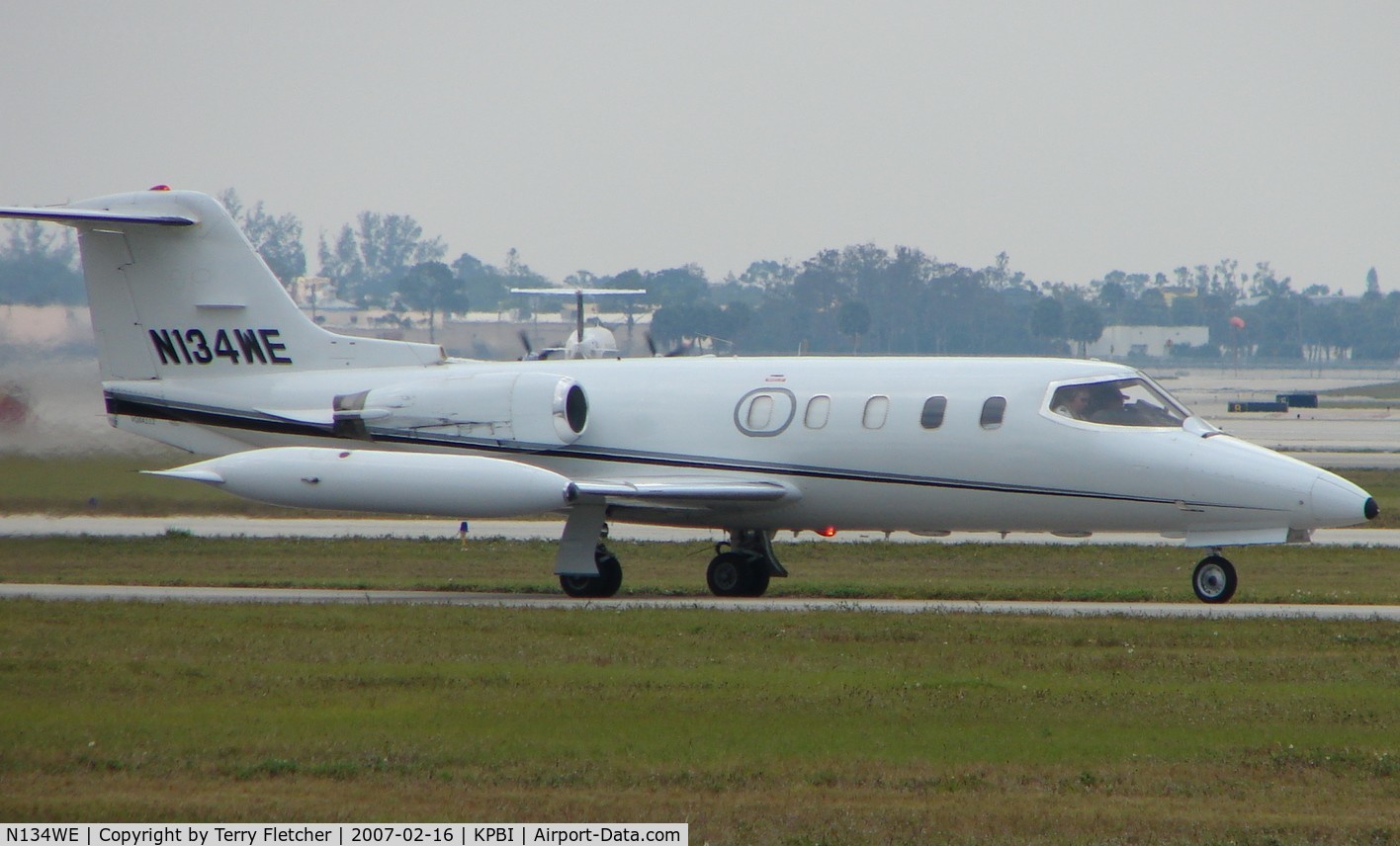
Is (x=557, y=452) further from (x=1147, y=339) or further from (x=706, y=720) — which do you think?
(x=1147, y=339)

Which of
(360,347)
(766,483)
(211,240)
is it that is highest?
(211,240)

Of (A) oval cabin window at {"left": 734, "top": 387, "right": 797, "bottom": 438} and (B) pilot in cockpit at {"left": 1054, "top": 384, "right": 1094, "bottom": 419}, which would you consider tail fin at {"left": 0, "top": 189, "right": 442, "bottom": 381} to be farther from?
(B) pilot in cockpit at {"left": 1054, "top": 384, "right": 1094, "bottom": 419}

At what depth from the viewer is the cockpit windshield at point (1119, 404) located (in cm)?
1952

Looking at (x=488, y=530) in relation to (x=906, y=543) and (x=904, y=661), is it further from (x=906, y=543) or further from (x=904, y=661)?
(x=904, y=661)

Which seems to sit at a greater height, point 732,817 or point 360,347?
point 360,347

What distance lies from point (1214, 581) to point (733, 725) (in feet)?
31.3

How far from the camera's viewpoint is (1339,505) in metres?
18.3

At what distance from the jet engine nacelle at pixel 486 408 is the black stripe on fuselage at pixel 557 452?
0.12m

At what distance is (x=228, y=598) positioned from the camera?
66.7ft

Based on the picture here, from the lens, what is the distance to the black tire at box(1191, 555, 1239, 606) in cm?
1916

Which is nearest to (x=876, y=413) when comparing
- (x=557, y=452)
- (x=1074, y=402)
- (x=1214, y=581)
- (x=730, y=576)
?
(x=1074, y=402)

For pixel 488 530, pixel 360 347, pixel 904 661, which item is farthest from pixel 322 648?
pixel 488 530

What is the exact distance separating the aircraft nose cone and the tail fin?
12192 mm

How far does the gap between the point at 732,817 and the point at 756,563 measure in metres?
12.6
